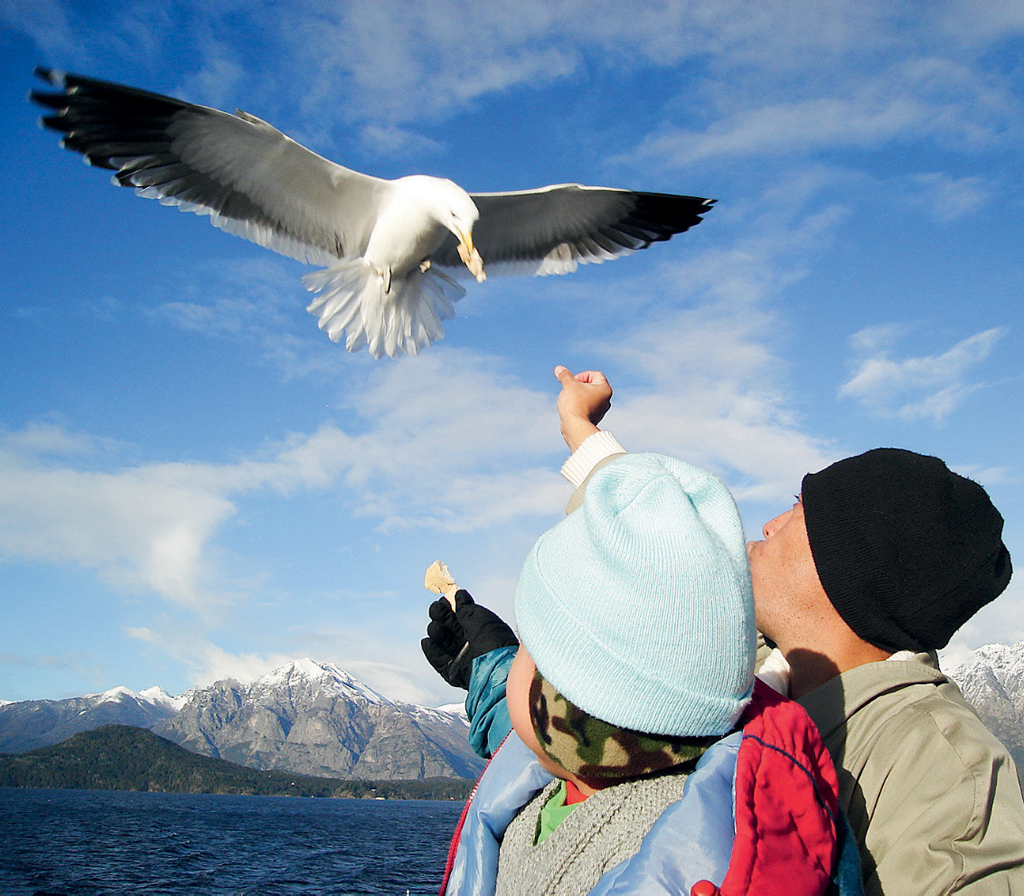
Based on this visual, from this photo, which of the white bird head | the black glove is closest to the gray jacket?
the black glove

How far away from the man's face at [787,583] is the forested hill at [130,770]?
146866mm

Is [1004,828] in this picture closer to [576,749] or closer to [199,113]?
[576,749]

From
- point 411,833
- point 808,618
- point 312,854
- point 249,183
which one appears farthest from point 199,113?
point 411,833

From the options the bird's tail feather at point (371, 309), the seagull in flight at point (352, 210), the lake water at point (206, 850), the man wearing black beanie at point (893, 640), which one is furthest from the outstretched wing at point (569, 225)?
the lake water at point (206, 850)

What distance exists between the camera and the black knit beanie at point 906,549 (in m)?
1.75

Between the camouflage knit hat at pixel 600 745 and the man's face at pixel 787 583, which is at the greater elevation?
the man's face at pixel 787 583

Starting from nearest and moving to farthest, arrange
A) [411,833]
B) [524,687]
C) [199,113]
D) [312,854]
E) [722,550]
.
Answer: [722,550] < [524,687] < [199,113] < [312,854] < [411,833]

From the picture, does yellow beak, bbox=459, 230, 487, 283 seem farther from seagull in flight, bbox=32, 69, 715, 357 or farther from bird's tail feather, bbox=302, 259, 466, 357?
bird's tail feather, bbox=302, 259, 466, 357

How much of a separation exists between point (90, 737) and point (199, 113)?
155790 millimetres

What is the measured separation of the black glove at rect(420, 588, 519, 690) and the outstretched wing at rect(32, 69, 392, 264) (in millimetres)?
4212

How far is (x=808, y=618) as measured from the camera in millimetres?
1913

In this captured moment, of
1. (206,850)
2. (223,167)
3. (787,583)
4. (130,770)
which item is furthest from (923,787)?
(130,770)

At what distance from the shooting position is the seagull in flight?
542 cm

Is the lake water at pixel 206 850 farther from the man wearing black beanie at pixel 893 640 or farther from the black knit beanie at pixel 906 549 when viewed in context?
the black knit beanie at pixel 906 549
